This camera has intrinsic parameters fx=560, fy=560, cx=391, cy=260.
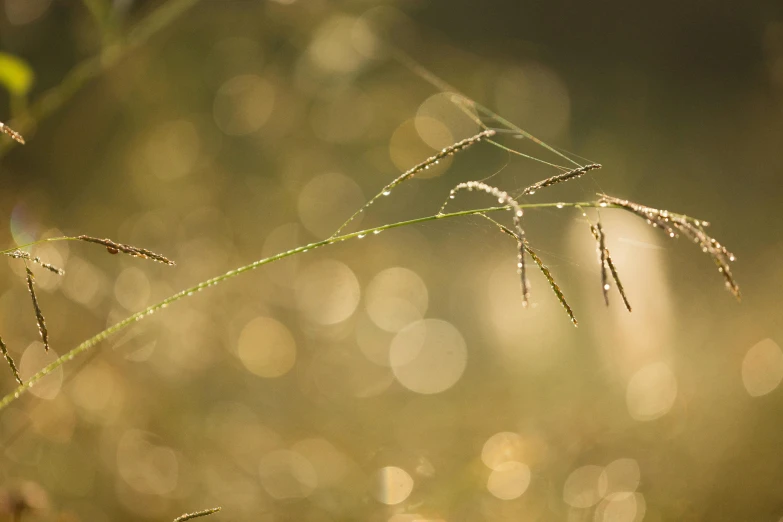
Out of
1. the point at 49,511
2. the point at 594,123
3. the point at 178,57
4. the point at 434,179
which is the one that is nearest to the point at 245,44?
the point at 178,57

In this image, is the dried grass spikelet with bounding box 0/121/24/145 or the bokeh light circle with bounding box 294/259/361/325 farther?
the bokeh light circle with bounding box 294/259/361/325

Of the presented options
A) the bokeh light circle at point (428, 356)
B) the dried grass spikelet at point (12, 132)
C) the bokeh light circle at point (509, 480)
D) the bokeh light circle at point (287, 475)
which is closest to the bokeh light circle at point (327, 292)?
the bokeh light circle at point (428, 356)

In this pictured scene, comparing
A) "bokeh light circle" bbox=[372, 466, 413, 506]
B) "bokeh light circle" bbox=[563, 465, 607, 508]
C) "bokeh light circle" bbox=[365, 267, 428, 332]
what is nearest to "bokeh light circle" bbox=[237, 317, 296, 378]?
"bokeh light circle" bbox=[365, 267, 428, 332]

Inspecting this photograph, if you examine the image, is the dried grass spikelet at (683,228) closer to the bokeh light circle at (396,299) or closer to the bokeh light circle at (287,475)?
the bokeh light circle at (287,475)

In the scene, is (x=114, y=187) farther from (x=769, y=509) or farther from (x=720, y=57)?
(x=720, y=57)

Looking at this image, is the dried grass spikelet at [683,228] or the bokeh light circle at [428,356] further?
the bokeh light circle at [428,356]

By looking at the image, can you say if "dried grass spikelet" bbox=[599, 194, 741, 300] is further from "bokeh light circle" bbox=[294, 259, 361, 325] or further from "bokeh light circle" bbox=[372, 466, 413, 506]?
"bokeh light circle" bbox=[294, 259, 361, 325]

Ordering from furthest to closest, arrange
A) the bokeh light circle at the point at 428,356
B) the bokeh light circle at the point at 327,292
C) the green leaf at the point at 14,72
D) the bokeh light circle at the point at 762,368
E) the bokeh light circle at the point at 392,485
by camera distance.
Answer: the bokeh light circle at the point at 327,292, the bokeh light circle at the point at 428,356, the bokeh light circle at the point at 762,368, the bokeh light circle at the point at 392,485, the green leaf at the point at 14,72

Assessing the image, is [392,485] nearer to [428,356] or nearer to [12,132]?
[428,356]

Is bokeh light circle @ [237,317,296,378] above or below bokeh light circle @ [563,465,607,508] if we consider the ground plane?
above
